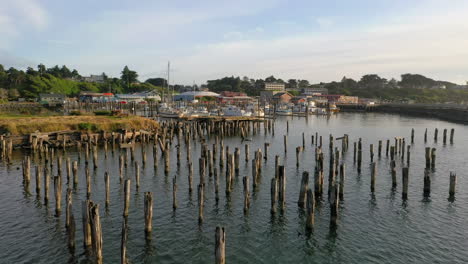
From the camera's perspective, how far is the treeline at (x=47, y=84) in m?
120

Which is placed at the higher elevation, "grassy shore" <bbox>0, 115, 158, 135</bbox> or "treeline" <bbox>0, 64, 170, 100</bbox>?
"treeline" <bbox>0, 64, 170, 100</bbox>

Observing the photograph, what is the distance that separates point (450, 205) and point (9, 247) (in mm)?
29957

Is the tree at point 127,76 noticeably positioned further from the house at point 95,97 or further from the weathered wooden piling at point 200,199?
the weathered wooden piling at point 200,199

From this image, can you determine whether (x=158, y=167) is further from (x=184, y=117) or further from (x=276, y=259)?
(x=184, y=117)

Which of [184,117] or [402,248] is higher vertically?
[184,117]

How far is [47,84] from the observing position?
133625 millimetres

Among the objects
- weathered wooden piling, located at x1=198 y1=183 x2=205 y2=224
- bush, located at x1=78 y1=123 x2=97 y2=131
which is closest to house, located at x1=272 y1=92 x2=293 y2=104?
bush, located at x1=78 y1=123 x2=97 y2=131

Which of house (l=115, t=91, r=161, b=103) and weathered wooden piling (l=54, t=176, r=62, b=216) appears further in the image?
house (l=115, t=91, r=161, b=103)

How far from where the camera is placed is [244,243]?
64.4ft

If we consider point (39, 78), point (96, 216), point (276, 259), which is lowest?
point (276, 259)

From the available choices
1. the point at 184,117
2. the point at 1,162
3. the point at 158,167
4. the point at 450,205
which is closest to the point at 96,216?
the point at 158,167

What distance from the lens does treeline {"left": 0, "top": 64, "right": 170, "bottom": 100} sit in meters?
120

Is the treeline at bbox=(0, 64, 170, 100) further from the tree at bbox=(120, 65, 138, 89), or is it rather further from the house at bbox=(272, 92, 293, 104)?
the house at bbox=(272, 92, 293, 104)

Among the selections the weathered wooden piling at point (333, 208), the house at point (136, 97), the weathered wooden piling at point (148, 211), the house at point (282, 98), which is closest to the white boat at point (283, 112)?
the house at point (282, 98)
